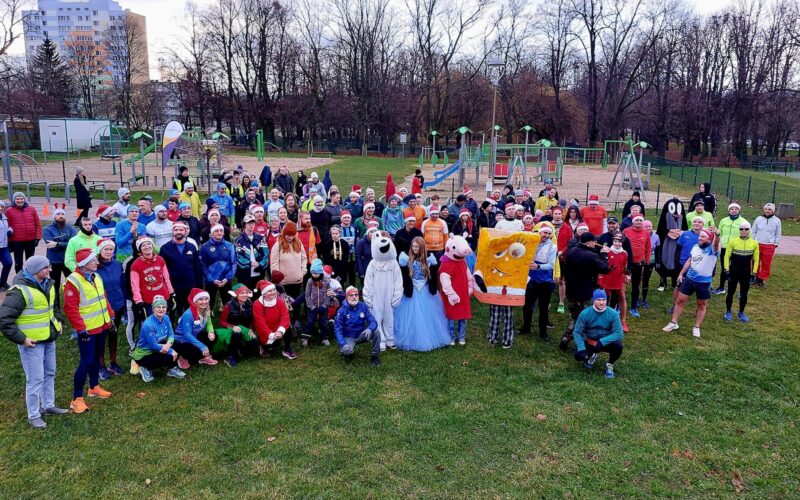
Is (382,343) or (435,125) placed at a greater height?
(435,125)

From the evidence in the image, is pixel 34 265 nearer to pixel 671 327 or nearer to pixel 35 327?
pixel 35 327

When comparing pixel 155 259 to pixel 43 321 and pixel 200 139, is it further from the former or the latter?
pixel 200 139

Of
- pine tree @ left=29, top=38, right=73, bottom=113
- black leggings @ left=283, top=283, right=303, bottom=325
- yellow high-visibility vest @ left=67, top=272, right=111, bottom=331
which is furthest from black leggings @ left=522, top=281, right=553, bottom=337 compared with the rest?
pine tree @ left=29, top=38, right=73, bottom=113

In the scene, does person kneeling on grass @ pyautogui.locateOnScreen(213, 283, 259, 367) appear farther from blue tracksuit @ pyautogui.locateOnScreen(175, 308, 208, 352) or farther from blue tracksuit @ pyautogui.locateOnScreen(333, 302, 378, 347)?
blue tracksuit @ pyautogui.locateOnScreen(333, 302, 378, 347)

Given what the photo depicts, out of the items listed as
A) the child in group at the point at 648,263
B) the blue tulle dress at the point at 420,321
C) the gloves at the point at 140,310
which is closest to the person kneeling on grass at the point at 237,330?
the gloves at the point at 140,310

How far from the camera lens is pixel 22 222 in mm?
9992

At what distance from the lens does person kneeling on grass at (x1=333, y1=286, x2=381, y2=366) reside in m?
7.62

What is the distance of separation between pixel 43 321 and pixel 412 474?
4.00 metres

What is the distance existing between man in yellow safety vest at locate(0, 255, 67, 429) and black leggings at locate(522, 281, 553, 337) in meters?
6.15

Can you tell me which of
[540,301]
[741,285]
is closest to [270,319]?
[540,301]

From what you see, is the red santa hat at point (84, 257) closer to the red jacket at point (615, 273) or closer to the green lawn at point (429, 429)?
the green lawn at point (429, 429)

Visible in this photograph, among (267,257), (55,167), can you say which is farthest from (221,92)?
(267,257)

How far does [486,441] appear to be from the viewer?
18.9ft

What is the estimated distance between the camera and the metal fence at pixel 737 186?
25.2 meters
